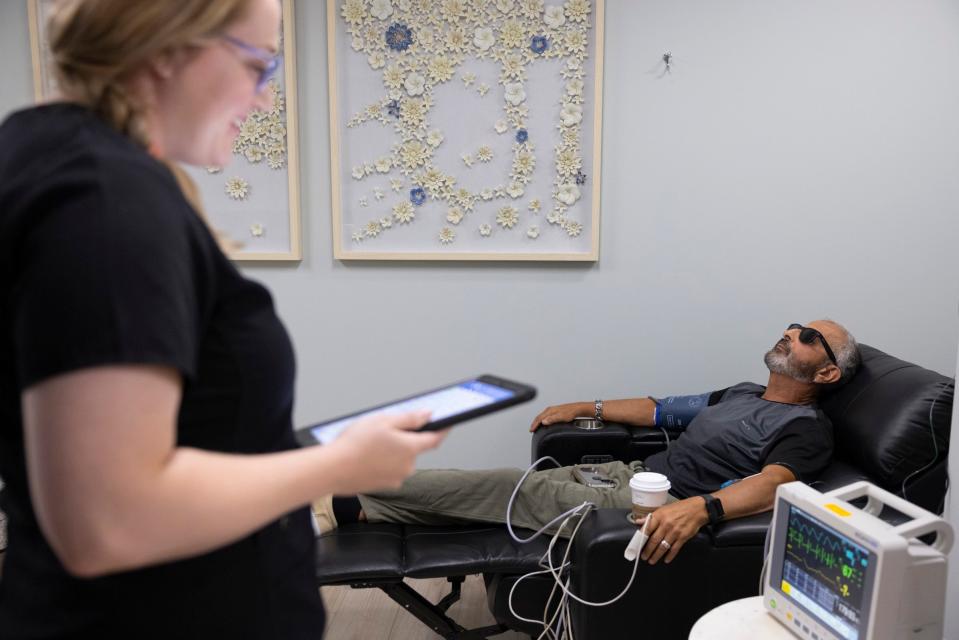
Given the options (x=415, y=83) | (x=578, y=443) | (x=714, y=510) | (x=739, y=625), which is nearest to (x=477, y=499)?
(x=578, y=443)

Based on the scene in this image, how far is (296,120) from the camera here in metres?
2.93

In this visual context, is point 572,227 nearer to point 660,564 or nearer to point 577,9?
point 577,9

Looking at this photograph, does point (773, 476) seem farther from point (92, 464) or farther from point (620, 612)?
point (92, 464)

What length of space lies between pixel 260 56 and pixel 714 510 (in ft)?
5.42

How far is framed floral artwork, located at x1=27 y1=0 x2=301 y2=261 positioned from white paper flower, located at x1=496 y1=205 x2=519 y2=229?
0.80 meters

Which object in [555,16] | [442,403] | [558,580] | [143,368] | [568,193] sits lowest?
[558,580]

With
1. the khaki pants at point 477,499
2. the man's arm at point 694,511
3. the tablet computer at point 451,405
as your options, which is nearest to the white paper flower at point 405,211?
the khaki pants at point 477,499

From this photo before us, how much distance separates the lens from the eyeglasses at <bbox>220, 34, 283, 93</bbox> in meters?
0.67

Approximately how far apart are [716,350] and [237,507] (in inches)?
102

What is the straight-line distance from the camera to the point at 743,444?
236cm

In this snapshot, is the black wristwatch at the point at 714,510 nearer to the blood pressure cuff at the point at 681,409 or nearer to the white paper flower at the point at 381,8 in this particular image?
the blood pressure cuff at the point at 681,409

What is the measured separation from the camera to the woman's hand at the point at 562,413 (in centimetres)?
275

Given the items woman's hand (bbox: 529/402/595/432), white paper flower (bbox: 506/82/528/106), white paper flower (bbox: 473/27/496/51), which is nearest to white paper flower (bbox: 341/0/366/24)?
white paper flower (bbox: 473/27/496/51)

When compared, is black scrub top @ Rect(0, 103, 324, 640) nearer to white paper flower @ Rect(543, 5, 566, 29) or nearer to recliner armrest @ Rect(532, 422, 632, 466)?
recliner armrest @ Rect(532, 422, 632, 466)
